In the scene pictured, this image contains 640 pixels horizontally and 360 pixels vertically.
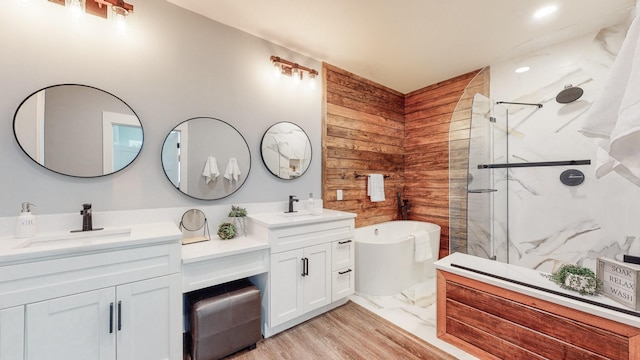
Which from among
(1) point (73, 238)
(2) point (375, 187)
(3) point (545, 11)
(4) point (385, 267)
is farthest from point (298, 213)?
(3) point (545, 11)

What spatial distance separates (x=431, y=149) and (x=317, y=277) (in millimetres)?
2511

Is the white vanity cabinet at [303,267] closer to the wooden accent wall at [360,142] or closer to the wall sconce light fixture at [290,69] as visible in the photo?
the wooden accent wall at [360,142]

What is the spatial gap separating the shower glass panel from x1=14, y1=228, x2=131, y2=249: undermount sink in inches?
106

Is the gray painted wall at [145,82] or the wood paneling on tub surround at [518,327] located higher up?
the gray painted wall at [145,82]

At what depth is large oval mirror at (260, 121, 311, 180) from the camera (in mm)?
2469

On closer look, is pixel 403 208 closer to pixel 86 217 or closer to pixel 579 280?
pixel 579 280

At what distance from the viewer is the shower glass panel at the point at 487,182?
7.35 ft

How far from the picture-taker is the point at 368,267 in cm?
265

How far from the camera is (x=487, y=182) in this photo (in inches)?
94.3

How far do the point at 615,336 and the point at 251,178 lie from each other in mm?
2555

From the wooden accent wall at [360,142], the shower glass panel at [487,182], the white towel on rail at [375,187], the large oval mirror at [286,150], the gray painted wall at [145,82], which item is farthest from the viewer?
the white towel on rail at [375,187]

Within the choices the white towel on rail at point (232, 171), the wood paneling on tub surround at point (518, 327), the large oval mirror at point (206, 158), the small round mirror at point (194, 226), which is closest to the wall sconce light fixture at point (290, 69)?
the large oval mirror at point (206, 158)

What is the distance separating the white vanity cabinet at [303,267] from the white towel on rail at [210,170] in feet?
1.58

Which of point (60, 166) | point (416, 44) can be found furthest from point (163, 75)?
point (416, 44)
